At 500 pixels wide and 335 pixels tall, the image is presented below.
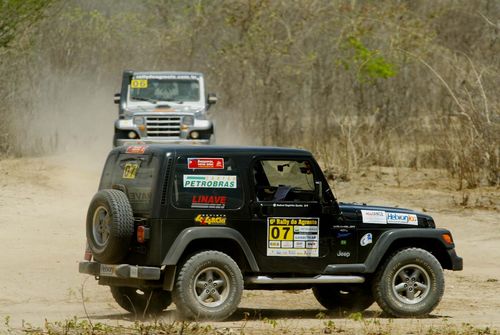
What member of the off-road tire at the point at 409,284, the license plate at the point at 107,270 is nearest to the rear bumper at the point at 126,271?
the license plate at the point at 107,270

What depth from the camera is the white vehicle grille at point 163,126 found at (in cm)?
2641

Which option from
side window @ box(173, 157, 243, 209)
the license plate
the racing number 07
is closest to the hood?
the racing number 07

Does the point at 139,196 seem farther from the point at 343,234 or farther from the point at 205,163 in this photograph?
the point at 343,234

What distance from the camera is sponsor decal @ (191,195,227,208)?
35.9 feet

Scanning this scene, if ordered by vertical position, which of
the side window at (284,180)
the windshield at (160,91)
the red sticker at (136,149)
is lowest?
the side window at (284,180)

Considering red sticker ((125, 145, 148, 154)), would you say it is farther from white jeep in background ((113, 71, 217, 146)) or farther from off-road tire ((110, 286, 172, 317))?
white jeep in background ((113, 71, 217, 146))

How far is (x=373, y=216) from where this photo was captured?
38.5 feet

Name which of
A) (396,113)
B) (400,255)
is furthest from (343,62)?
(400,255)

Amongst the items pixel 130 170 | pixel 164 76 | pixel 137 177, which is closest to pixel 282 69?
pixel 164 76

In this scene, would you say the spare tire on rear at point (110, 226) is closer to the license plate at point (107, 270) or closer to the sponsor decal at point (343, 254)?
the license plate at point (107, 270)

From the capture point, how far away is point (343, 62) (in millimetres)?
34094

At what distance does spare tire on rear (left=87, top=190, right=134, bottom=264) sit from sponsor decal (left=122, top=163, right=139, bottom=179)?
10.8 inches

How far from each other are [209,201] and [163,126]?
15540 mm

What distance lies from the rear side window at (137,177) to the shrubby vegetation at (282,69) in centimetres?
1432
